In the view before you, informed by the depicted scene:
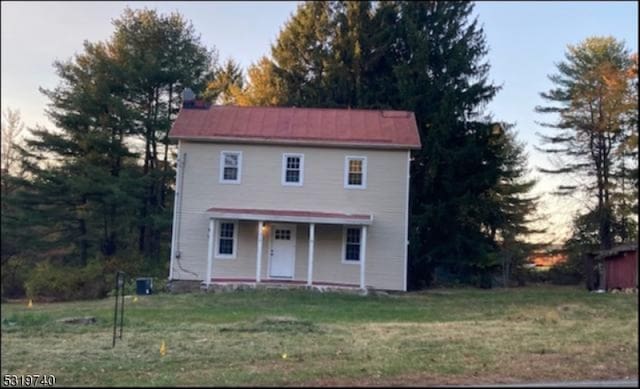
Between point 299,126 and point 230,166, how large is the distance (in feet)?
10.1

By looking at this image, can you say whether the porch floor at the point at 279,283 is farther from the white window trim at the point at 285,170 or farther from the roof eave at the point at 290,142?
the roof eave at the point at 290,142

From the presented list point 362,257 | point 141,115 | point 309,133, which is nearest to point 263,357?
point 362,257

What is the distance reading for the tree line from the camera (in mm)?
26516

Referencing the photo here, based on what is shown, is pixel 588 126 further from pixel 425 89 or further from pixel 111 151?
pixel 111 151

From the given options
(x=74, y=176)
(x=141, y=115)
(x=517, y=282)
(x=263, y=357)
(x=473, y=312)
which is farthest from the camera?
(x=517, y=282)

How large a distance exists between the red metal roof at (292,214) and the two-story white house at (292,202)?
157 millimetres

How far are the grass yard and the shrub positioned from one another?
20.0ft

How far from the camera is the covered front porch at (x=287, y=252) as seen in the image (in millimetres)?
21513

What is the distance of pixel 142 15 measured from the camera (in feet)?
100

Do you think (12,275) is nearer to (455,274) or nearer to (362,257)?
(362,257)

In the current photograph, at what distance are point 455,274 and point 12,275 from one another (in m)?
18.6

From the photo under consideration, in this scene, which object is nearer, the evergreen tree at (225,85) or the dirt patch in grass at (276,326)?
the dirt patch in grass at (276,326)

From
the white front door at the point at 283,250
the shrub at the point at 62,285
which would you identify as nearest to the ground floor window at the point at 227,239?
the white front door at the point at 283,250

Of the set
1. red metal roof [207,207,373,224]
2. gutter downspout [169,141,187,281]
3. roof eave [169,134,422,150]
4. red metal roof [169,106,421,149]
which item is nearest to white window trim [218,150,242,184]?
roof eave [169,134,422,150]
